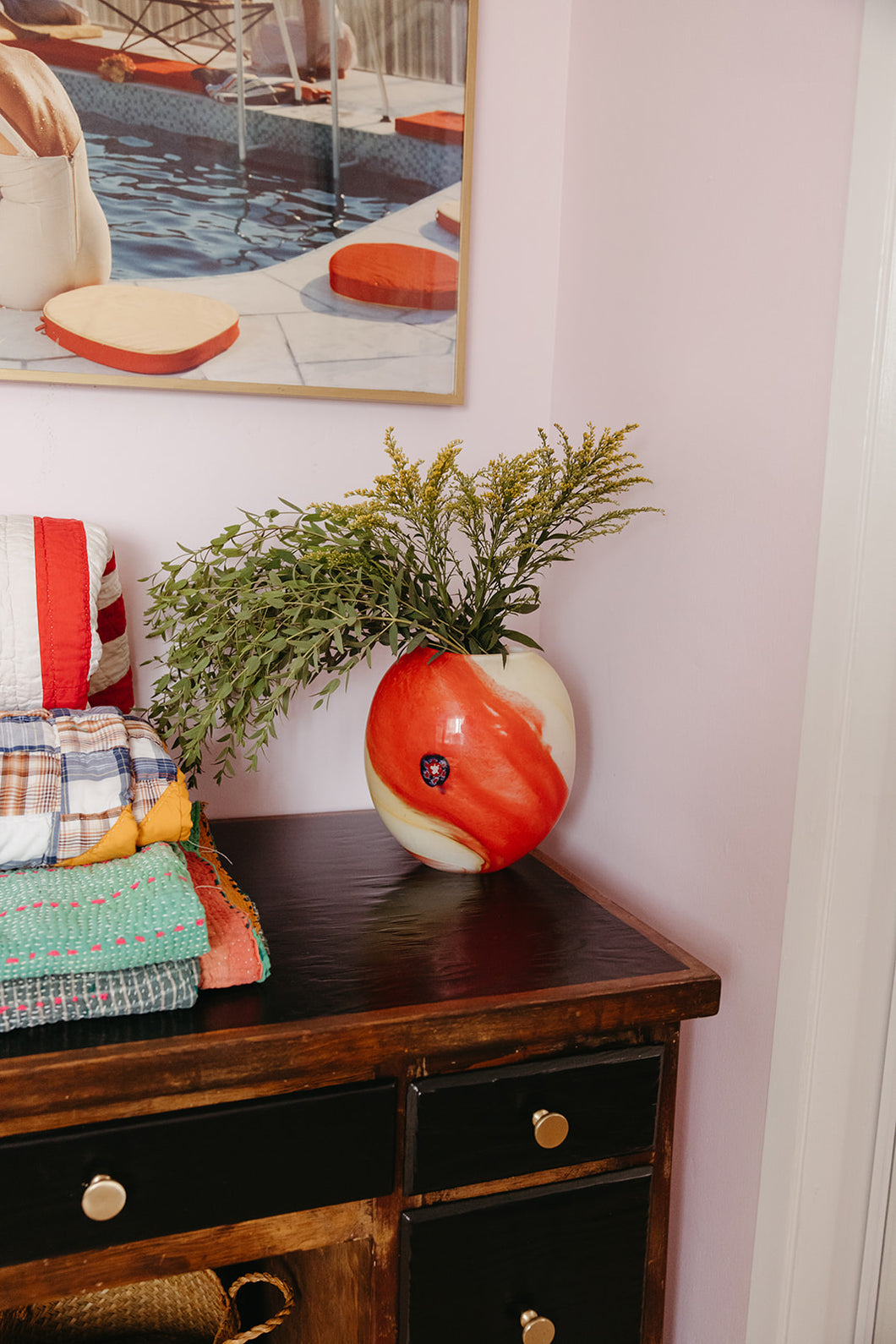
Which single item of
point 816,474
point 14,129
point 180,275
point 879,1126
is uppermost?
point 14,129

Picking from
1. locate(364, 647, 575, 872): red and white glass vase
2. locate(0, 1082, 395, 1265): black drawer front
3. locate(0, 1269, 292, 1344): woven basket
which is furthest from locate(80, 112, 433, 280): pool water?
locate(0, 1269, 292, 1344): woven basket

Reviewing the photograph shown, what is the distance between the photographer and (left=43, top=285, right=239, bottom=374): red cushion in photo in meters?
1.16

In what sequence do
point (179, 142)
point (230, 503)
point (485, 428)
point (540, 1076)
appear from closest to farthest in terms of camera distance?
point (540, 1076)
point (179, 142)
point (230, 503)
point (485, 428)

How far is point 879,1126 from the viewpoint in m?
0.95

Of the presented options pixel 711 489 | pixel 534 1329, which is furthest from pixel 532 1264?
pixel 711 489

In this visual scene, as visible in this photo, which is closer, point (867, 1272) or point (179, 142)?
point (867, 1272)

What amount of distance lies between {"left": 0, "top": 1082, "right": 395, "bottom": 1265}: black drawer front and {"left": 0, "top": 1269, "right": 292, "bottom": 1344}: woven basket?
1.35 ft

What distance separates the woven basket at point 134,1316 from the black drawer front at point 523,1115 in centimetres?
43

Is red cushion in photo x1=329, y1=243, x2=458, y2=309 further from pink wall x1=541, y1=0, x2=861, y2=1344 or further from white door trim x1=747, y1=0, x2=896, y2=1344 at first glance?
white door trim x1=747, y1=0, x2=896, y2=1344

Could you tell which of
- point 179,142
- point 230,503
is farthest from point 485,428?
point 179,142

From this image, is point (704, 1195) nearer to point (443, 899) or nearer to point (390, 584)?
point (443, 899)

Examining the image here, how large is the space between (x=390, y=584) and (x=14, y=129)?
0.66m

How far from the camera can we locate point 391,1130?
2.66ft

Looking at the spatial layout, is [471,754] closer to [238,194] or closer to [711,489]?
[711,489]
